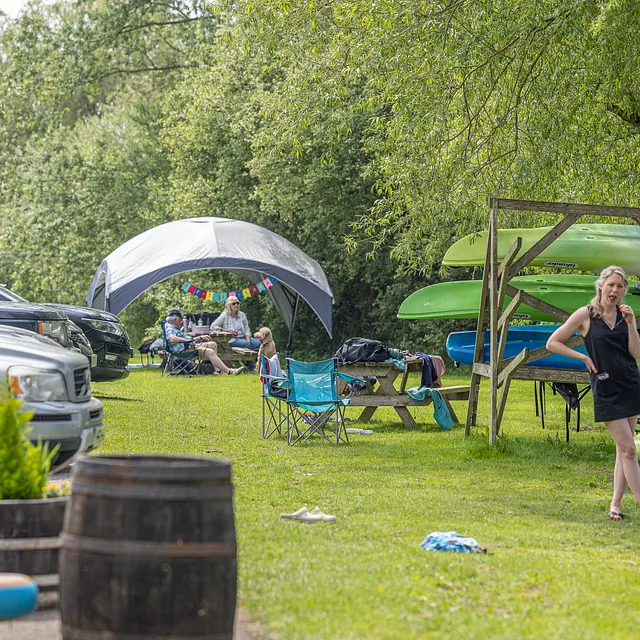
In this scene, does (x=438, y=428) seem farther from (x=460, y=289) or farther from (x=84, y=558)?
(x=84, y=558)

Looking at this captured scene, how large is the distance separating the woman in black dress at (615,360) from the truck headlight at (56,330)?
7.05 metres

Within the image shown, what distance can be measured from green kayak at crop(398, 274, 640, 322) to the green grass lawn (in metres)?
1.52

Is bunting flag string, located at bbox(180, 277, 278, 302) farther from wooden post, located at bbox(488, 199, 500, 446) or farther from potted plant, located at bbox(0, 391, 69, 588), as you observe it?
potted plant, located at bbox(0, 391, 69, 588)

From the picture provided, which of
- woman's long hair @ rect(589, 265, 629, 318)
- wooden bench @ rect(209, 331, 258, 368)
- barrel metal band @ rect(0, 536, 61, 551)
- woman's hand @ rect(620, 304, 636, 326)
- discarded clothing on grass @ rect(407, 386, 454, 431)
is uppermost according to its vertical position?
woman's long hair @ rect(589, 265, 629, 318)

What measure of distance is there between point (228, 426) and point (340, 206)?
12694 millimetres

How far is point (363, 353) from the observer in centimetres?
1323

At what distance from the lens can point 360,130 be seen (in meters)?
24.0

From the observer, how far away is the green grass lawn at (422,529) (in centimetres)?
476

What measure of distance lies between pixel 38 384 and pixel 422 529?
2534 millimetres

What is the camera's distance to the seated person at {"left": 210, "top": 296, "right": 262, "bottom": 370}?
890 inches

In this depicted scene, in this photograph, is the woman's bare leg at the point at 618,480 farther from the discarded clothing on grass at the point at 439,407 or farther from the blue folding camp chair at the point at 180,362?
the blue folding camp chair at the point at 180,362

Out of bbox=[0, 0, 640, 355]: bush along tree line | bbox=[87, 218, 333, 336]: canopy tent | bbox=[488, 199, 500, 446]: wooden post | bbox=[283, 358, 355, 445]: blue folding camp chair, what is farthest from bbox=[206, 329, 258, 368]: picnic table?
bbox=[488, 199, 500, 446]: wooden post

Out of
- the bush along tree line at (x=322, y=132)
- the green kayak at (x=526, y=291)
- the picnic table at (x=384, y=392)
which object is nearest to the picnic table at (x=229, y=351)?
the bush along tree line at (x=322, y=132)

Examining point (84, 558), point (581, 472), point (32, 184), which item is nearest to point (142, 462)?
point (84, 558)
